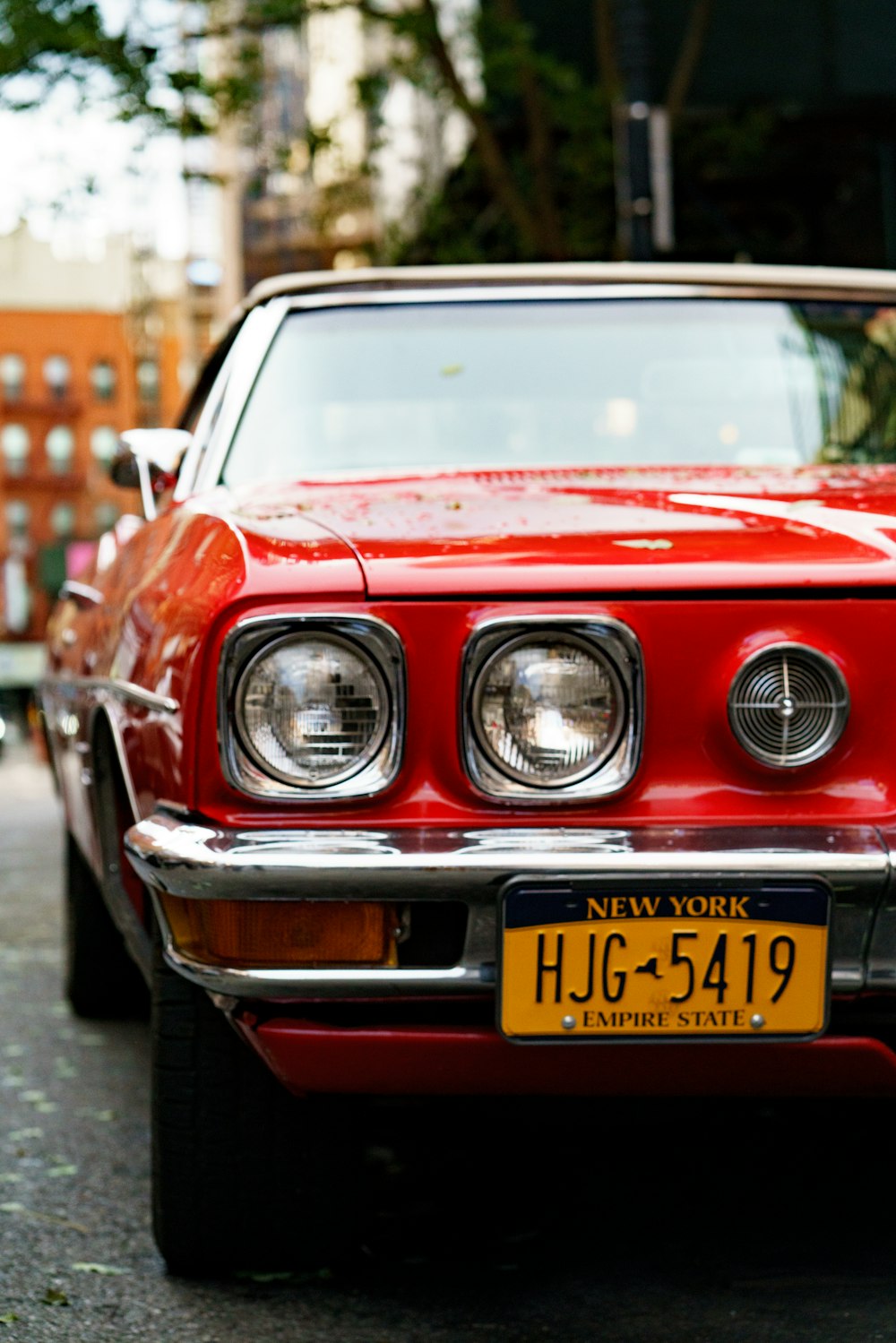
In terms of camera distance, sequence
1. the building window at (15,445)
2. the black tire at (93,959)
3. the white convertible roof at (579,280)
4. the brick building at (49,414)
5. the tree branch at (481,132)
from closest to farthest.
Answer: the white convertible roof at (579,280) → the black tire at (93,959) → the tree branch at (481,132) → the brick building at (49,414) → the building window at (15,445)

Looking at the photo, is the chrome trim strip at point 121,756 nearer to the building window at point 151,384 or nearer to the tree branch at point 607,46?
the tree branch at point 607,46

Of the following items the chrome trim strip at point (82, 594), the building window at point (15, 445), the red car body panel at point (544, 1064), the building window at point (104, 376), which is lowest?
the building window at point (15, 445)

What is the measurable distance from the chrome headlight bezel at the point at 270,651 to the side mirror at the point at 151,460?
1.22 meters

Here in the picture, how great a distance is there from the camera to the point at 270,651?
2.44m

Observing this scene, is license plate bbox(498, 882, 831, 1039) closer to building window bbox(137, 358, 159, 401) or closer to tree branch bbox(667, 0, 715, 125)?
tree branch bbox(667, 0, 715, 125)

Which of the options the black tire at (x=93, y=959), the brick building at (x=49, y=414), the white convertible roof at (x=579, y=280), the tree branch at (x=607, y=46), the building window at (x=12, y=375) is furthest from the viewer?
the building window at (x=12, y=375)

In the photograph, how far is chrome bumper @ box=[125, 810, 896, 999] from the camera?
2322 millimetres

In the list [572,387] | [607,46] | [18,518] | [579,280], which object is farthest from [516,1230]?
[18,518]

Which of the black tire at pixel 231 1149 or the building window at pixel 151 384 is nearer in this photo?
the black tire at pixel 231 1149

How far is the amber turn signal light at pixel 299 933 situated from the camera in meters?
2.38

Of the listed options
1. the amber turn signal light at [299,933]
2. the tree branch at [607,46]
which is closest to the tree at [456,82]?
the tree branch at [607,46]

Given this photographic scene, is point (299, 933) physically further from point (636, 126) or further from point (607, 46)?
point (607, 46)

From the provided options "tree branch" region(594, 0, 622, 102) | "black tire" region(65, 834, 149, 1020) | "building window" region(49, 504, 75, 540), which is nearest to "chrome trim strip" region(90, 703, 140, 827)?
"black tire" region(65, 834, 149, 1020)

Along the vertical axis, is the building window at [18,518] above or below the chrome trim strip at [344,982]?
below
